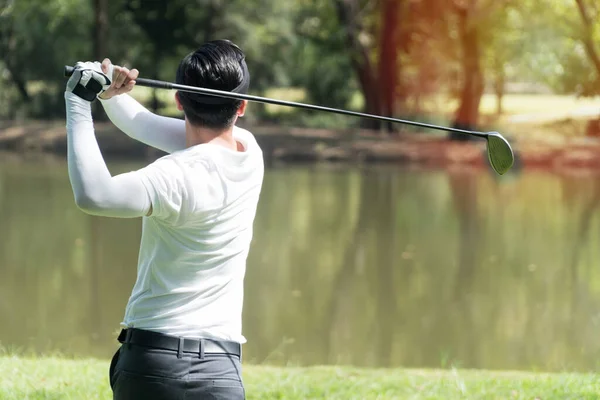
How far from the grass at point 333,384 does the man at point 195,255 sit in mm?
1900

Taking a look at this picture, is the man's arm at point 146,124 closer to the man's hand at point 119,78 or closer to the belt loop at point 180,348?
the man's hand at point 119,78

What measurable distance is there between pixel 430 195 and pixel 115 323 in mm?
8547

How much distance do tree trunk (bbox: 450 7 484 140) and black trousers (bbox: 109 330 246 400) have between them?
21.3 metres

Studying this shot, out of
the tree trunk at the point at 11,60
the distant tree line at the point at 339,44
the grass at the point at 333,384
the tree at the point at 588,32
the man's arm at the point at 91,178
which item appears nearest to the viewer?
the man's arm at the point at 91,178

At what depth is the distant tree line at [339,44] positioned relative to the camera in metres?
23.1

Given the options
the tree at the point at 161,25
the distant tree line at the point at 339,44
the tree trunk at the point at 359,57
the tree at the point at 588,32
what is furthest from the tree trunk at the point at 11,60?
the tree at the point at 588,32

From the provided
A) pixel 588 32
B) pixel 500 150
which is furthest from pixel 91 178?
pixel 588 32

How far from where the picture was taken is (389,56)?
23.8 meters

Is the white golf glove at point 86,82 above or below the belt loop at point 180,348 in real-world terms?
above

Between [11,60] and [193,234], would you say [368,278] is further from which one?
[11,60]

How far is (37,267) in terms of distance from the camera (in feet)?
27.0

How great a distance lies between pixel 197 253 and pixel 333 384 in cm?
232

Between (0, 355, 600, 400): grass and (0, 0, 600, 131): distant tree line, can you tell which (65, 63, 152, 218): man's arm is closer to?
(0, 355, 600, 400): grass

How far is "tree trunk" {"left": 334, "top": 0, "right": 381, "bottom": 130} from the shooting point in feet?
75.8
